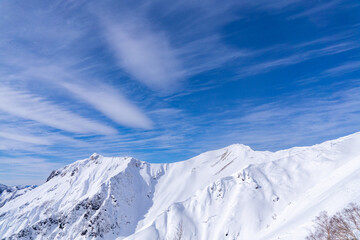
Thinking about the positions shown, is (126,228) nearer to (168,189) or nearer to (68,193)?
(168,189)

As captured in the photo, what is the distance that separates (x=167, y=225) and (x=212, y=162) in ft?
286

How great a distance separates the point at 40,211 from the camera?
624ft

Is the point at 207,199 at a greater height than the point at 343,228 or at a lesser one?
greater

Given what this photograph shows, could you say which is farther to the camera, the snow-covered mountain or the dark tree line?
the snow-covered mountain

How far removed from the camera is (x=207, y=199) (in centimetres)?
12756

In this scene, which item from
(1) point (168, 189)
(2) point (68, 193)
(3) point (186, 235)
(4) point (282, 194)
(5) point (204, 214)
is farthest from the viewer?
(2) point (68, 193)

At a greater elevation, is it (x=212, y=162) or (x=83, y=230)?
(x=212, y=162)

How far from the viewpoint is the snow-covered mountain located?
93.6 m

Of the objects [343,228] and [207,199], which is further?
[207,199]

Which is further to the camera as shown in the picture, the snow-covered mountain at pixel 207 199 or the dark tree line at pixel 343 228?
the snow-covered mountain at pixel 207 199

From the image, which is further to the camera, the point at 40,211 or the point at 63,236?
the point at 40,211

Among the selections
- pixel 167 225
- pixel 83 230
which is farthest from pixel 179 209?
pixel 83 230

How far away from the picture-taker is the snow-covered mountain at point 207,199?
3686 inches

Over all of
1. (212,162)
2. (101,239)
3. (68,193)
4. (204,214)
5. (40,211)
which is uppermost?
(212,162)
